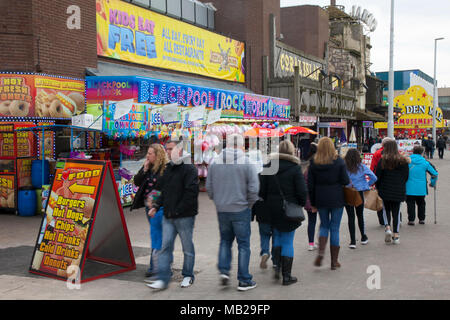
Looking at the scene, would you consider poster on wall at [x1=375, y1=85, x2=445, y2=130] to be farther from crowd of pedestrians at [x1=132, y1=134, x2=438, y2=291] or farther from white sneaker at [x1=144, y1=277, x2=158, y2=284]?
white sneaker at [x1=144, y1=277, x2=158, y2=284]

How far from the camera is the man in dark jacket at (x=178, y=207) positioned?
597cm

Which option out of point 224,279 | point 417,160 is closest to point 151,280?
point 224,279

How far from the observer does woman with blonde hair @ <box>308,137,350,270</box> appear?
6734 mm

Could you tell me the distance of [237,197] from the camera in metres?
5.82

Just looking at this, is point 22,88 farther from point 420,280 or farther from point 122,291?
point 420,280

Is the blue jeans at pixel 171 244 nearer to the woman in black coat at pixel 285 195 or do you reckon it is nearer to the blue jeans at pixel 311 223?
the woman in black coat at pixel 285 195

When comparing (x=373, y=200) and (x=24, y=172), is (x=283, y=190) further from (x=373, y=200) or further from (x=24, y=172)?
(x=24, y=172)

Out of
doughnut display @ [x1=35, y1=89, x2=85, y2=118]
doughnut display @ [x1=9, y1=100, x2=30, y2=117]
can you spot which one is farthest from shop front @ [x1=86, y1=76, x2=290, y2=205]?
doughnut display @ [x1=9, y1=100, x2=30, y2=117]

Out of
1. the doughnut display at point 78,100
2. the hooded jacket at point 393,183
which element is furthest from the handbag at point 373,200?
the doughnut display at point 78,100

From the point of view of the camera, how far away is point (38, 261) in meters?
6.64

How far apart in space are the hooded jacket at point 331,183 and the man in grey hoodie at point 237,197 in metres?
1.26

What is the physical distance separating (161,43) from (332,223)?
12.1 m

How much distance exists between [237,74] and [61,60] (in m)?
11.2

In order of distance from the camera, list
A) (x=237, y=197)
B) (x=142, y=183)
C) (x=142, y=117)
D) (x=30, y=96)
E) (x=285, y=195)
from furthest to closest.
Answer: (x=142, y=117) < (x=30, y=96) < (x=142, y=183) < (x=285, y=195) < (x=237, y=197)
